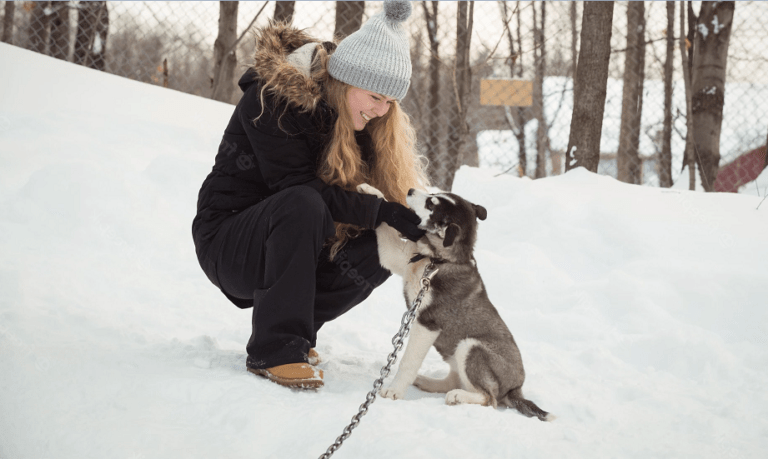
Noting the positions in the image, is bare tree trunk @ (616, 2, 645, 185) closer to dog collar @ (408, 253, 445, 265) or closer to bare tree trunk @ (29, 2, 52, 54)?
dog collar @ (408, 253, 445, 265)

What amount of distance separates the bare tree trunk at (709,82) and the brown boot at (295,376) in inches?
252

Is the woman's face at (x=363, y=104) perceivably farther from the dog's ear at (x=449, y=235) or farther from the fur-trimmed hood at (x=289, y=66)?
the dog's ear at (x=449, y=235)

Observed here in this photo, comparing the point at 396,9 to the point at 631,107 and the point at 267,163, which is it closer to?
the point at 267,163

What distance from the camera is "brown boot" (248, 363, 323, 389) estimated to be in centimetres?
249

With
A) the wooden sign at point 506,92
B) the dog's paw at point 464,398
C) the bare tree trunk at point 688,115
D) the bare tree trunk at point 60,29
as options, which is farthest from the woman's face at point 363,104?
the bare tree trunk at point 60,29

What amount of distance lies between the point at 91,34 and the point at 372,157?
6.92 m

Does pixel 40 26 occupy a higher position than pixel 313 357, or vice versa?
pixel 40 26

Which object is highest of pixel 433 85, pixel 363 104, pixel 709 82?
pixel 433 85

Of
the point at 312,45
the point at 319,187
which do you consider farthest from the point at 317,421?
the point at 312,45

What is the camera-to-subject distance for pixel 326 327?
3.77m

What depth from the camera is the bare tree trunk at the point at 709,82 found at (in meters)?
7.04

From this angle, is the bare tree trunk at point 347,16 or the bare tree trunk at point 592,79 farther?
the bare tree trunk at point 347,16

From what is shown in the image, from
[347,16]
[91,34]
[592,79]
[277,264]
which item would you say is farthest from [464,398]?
[91,34]

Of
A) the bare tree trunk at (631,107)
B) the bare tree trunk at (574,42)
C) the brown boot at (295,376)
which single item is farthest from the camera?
the bare tree trunk at (574,42)
